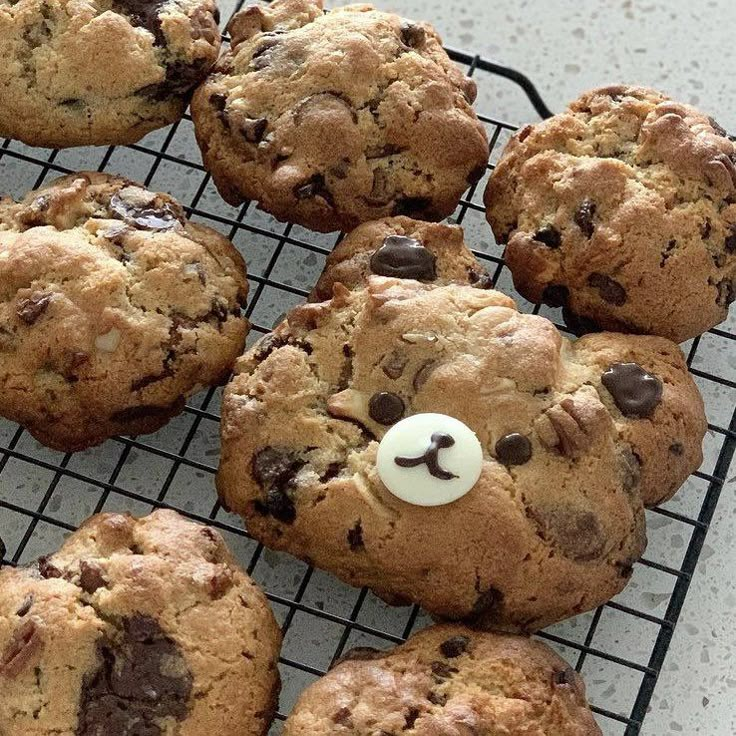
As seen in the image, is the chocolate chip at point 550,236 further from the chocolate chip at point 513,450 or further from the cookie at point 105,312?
the cookie at point 105,312

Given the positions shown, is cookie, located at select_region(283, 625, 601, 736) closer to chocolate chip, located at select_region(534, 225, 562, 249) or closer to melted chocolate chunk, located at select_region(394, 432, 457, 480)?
melted chocolate chunk, located at select_region(394, 432, 457, 480)

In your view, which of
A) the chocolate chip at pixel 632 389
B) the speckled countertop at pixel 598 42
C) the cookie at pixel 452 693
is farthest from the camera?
the speckled countertop at pixel 598 42

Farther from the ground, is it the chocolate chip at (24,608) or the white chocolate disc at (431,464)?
the white chocolate disc at (431,464)

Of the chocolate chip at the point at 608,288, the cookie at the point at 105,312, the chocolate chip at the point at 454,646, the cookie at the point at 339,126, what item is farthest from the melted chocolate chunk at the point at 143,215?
the chocolate chip at the point at 454,646

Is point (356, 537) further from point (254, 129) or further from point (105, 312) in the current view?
point (254, 129)

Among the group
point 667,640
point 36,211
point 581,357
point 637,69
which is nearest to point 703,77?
point 637,69

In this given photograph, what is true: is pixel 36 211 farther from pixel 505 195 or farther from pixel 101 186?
pixel 505 195

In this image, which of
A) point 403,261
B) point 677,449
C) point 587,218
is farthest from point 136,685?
point 587,218
